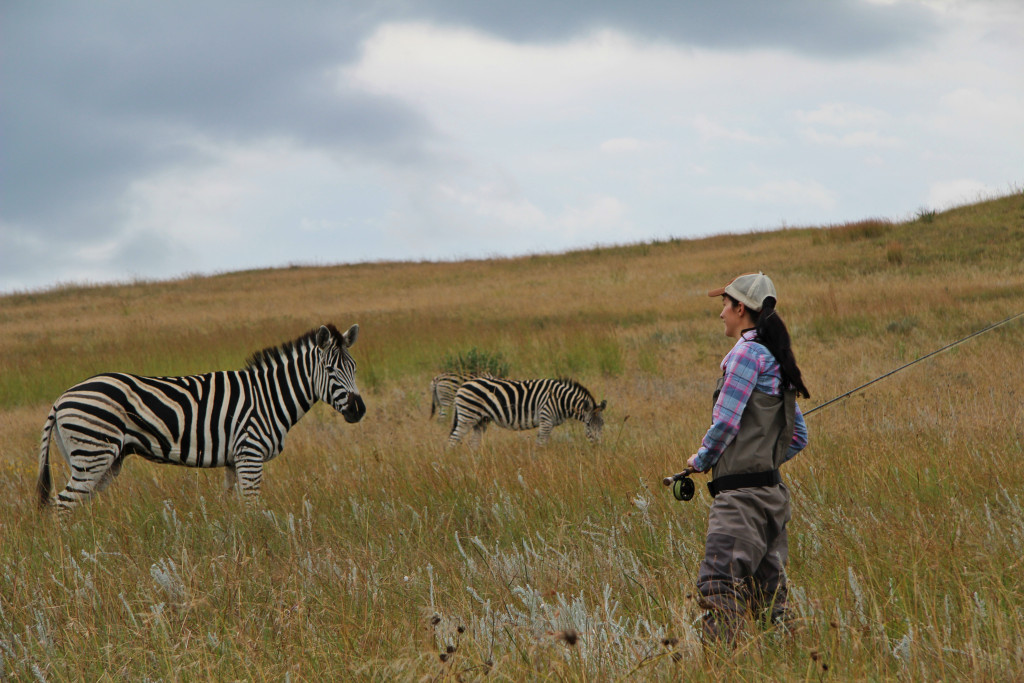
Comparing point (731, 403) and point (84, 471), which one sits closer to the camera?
point (731, 403)

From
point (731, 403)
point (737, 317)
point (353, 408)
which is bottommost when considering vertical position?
point (353, 408)

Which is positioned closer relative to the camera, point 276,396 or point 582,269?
point 276,396

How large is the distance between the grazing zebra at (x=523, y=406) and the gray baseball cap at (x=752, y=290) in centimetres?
596

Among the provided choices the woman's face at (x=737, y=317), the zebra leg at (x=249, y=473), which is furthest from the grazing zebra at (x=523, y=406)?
the woman's face at (x=737, y=317)

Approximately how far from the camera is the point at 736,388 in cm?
361

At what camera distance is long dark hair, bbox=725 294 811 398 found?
11.9 ft

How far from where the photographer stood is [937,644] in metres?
2.99

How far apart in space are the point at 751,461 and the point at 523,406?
6.42 meters

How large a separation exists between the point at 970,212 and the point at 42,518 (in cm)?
4095

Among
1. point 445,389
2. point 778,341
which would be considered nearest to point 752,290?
point 778,341

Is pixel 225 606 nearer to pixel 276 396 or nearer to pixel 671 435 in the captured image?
pixel 276 396

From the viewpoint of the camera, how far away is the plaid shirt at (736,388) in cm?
359

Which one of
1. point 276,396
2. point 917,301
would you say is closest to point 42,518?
point 276,396

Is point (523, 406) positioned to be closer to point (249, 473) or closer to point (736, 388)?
point (249, 473)
